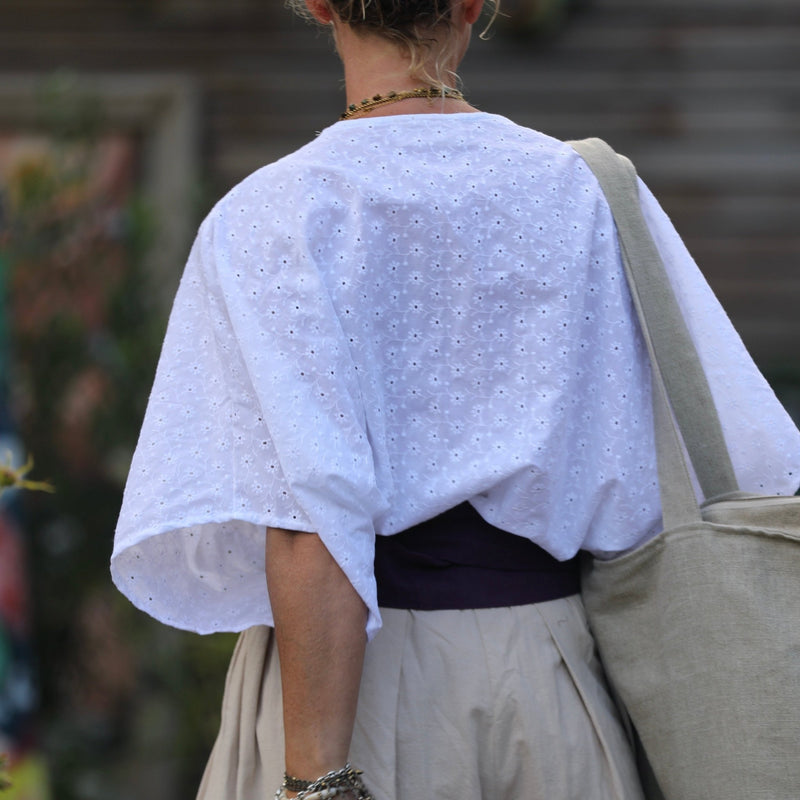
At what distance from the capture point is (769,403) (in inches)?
54.6

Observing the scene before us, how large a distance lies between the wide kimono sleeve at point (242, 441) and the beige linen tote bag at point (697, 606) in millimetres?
318

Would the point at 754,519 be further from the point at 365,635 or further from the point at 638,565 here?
the point at 365,635

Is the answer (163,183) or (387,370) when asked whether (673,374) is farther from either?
(163,183)

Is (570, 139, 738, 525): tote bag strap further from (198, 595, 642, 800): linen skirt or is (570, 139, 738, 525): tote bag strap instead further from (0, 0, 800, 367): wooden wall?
(0, 0, 800, 367): wooden wall

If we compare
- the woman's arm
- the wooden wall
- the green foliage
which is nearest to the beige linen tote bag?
the woman's arm

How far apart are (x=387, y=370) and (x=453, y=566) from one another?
24 cm

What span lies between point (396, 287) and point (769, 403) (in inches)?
19.9

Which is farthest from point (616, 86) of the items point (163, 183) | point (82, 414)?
point (82, 414)

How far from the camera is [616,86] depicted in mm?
4238

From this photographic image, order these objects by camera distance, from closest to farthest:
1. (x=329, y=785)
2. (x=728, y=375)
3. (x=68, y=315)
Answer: (x=329, y=785), (x=728, y=375), (x=68, y=315)

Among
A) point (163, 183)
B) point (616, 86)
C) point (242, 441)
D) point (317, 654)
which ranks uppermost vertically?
point (616, 86)

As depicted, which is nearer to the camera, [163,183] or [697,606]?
[697,606]

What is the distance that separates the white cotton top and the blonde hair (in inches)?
2.8

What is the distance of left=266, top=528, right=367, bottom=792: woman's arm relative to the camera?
114 cm
